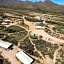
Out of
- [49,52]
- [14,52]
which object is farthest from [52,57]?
[14,52]

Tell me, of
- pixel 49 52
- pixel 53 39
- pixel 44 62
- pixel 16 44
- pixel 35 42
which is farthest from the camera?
pixel 53 39

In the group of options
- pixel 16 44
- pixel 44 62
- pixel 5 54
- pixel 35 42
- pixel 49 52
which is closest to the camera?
pixel 44 62

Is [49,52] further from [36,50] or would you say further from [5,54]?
[5,54]

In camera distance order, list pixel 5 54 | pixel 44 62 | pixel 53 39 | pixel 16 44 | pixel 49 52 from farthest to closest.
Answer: pixel 53 39 < pixel 16 44 < pixel 49 52 < pixel 5 54 < pixel 44 62

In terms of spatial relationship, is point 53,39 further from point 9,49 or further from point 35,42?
point 9,49

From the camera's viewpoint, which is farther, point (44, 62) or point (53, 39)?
point (53, 39)

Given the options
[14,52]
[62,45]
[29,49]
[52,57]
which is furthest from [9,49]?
[62,45]
